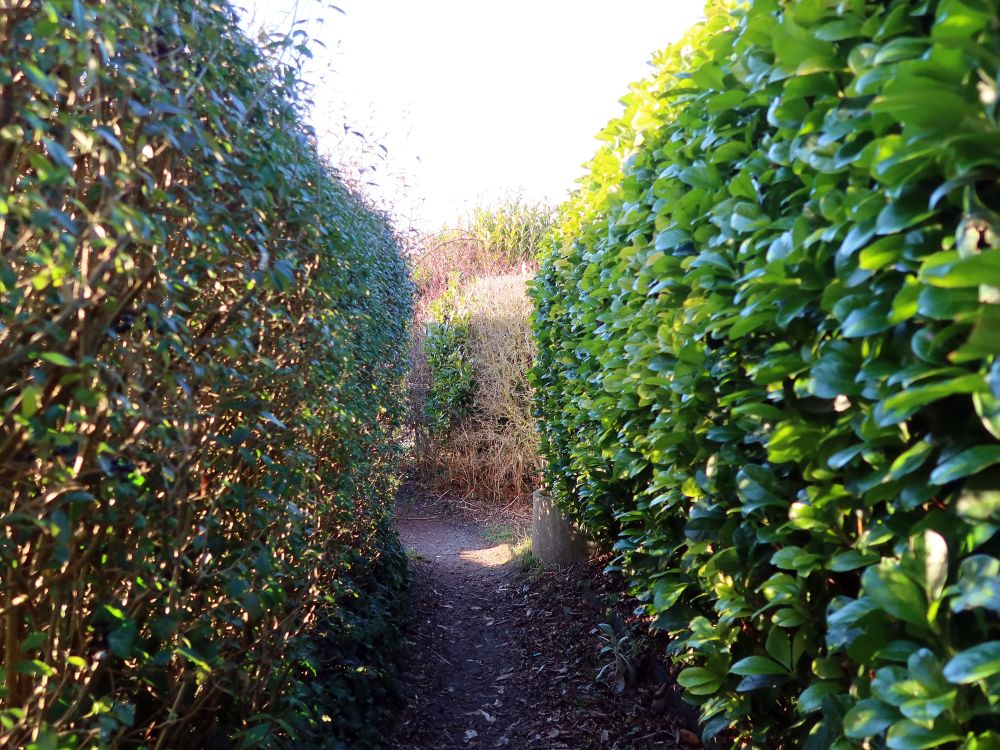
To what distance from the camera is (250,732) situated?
234 cm

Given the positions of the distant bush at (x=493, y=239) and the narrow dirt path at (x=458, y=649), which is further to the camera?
the distant bush at (x=493, y=239)

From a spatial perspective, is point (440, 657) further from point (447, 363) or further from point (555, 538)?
point (447, 363)

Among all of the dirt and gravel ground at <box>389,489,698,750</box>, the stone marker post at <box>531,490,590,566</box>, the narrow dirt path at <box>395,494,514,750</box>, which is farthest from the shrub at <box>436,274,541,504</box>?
the dirt and gravel ground at <box>389,489,698,750</box>

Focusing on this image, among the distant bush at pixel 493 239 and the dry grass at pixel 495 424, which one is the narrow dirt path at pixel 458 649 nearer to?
the dry grass at pixel 495 424

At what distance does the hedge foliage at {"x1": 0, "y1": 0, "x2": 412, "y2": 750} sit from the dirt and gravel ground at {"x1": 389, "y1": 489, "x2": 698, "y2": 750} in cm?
170

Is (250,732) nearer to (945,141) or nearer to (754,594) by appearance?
(754,594)

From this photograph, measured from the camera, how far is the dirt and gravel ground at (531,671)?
4195 mm

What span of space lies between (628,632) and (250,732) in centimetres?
299

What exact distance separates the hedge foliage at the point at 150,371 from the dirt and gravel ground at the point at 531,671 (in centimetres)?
170

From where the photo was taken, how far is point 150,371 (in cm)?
195

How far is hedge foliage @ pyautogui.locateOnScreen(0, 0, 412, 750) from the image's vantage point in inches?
60.1

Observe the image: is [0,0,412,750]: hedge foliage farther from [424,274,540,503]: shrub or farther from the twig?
[424,274,540,503]: shrub

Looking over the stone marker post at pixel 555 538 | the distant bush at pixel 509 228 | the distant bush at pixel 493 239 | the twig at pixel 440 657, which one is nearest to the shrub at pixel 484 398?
the stone marker post at pixel 555 538

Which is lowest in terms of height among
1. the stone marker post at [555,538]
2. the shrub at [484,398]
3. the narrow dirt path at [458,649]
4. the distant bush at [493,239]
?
the narrow dirt path at [458,649]
